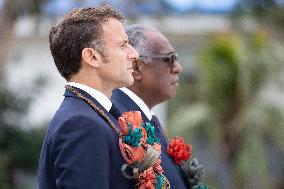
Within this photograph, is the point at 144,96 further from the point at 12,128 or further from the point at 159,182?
the point at 12,128

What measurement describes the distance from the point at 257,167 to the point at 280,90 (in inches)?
46.4

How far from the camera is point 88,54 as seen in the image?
290 centimetres

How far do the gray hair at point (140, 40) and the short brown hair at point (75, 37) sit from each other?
1.04 m

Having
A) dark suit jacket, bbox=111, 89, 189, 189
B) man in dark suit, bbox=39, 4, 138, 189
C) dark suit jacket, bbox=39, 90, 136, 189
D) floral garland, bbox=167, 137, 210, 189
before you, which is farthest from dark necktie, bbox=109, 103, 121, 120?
floral garland, bbox=167, 137, 210, 189

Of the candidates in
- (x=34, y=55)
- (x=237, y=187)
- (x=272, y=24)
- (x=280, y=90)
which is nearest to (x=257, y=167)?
(x=237, y=187)

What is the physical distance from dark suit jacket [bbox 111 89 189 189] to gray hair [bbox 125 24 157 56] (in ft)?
0.91

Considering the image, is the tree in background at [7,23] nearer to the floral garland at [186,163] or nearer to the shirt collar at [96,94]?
the floral garland at [186,163]

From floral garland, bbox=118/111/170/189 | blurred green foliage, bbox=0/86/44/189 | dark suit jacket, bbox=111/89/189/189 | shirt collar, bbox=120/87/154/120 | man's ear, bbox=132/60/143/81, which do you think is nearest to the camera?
floral garland, bbox=118/111/170/189

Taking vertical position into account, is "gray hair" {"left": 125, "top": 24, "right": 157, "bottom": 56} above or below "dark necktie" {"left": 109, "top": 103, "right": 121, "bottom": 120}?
above

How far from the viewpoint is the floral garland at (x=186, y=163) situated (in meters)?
3.67

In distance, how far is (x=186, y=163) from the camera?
3.75 metres

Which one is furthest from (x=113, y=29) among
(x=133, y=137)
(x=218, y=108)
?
(x=218, y=108)

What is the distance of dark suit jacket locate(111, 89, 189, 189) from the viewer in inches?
134

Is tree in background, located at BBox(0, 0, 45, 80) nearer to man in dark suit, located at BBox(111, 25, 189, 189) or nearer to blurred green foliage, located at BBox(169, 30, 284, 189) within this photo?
blurred green foliage, located at BBox(169, 30, 284, 189)
